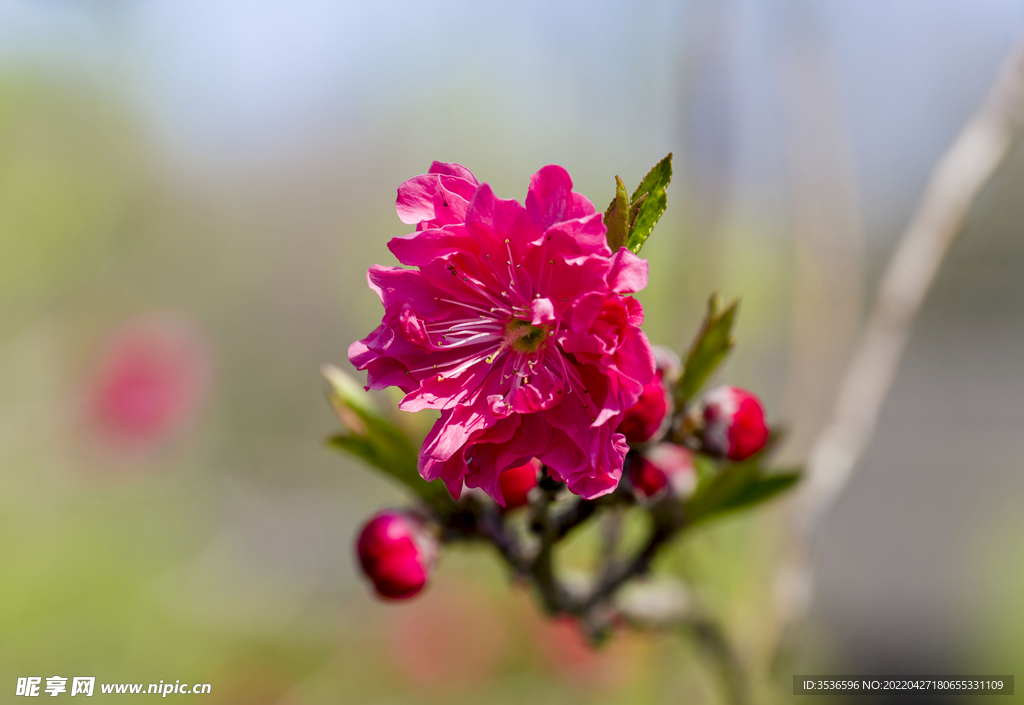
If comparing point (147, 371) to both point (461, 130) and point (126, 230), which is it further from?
point (461, 130)

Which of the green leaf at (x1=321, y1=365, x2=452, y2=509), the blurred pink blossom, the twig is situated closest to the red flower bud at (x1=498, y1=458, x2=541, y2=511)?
the green leaf at (x1=321, y1=365, x2=452, y2=509)

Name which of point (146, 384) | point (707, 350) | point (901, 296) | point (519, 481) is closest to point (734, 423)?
point (707, 350)

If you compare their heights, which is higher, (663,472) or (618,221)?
(618,221)

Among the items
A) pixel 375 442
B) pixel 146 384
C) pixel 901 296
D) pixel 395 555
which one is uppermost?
pixel 146 384

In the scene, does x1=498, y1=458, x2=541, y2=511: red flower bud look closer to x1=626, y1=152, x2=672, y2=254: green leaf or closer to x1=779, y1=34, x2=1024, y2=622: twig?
x1=626, y1=152, x2=672, y2=254: green leaf

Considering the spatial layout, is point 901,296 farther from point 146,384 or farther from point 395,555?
point 146,384

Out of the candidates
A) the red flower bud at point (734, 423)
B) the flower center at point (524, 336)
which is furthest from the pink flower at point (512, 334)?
the red flower bud at point (734, 423)
